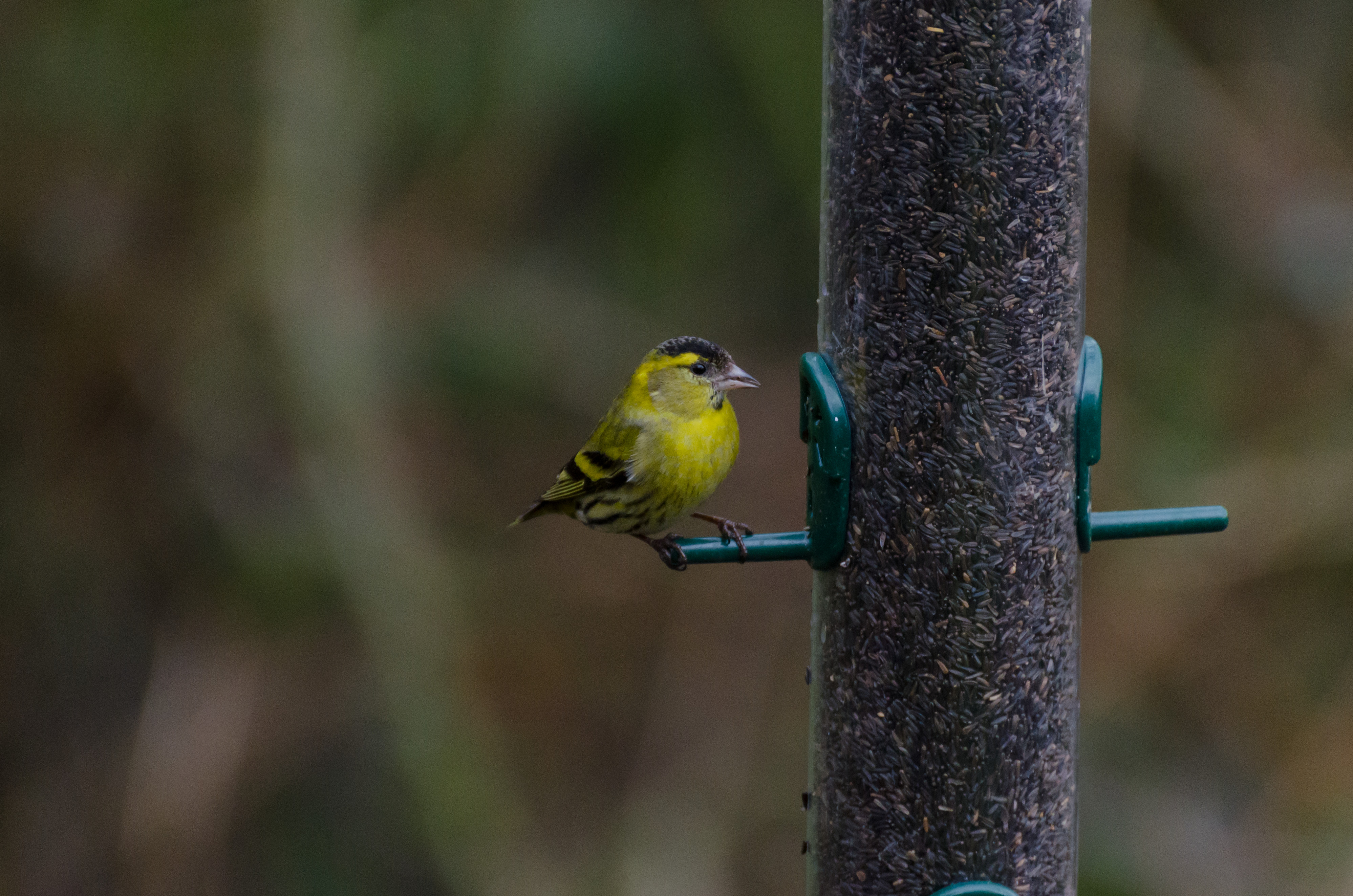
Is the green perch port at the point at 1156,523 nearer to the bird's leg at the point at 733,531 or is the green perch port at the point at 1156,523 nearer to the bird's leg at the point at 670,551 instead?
the bird's leg at the point at 733,531

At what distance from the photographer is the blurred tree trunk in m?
4.09

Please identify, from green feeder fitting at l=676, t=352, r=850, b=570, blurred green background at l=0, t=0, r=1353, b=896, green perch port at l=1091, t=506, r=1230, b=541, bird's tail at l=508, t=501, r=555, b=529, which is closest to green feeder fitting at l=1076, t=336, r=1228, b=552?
green perch port at l=1091, t=506, r=1230, b=541

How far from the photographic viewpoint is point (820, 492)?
4.31m

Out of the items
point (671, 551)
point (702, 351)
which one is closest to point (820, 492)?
point (671, 551)

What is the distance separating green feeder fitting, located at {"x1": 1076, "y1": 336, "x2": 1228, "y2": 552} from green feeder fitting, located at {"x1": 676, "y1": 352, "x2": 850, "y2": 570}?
69 centimetres

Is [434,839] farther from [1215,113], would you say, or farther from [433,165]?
[1215,113]

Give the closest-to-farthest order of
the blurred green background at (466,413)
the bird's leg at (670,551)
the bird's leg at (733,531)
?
1. the bird's leg at (733,531)
2. the bird's leg at (670,551)
3. the blurred green background at (466,413)

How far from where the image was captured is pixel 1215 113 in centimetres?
799

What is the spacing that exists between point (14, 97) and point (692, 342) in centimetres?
443

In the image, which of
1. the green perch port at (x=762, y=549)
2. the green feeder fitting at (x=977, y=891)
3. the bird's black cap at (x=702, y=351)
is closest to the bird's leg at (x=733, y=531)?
the green perch port at (x=762, y=549)

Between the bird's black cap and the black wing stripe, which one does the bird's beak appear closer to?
the bird's black cap

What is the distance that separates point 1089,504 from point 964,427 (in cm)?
46

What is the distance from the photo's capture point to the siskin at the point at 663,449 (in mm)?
5277

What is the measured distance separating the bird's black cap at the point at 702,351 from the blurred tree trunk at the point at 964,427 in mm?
1297
